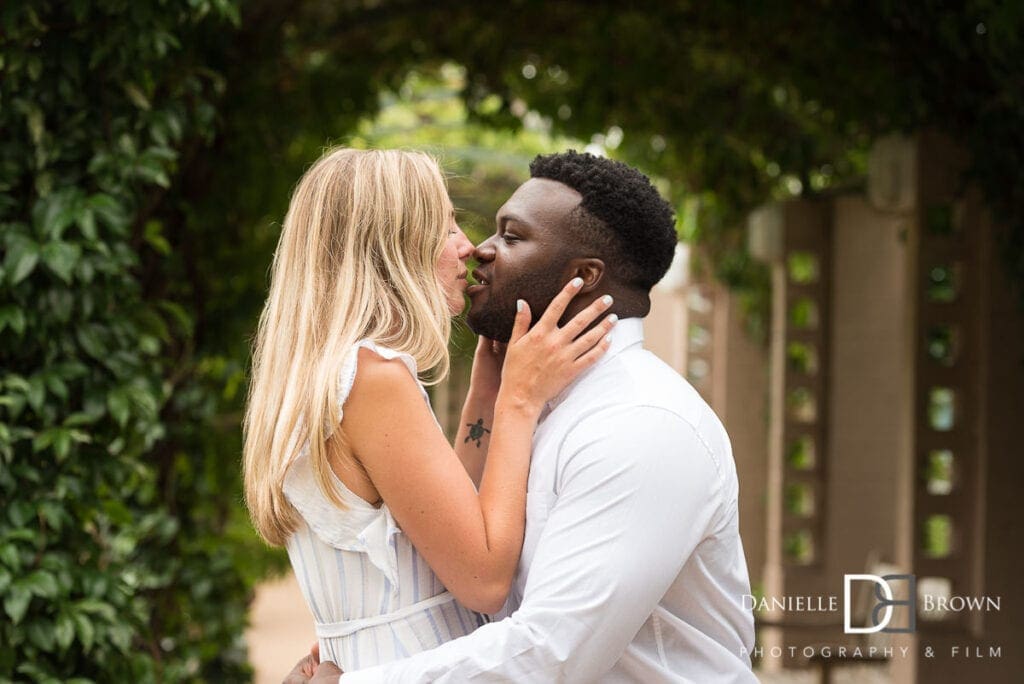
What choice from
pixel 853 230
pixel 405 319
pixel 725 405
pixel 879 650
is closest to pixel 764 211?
pixel 853 230

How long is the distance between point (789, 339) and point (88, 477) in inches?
201

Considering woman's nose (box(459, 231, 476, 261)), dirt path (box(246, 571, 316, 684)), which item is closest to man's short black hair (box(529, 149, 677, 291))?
woman's nose (box(459, 231, 476, 261))

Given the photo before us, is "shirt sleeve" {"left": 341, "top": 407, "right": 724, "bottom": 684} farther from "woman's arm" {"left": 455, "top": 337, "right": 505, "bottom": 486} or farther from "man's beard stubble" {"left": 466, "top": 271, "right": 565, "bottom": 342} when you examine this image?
"woman's arm" {"left": 455, "top": 337, "right": 505, "bottom": 486}

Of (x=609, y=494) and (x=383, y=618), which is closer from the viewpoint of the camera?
(x=609, y=494)

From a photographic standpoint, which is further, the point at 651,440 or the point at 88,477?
the point at 88,477

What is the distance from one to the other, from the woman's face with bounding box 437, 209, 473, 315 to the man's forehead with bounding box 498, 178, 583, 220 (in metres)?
0.16

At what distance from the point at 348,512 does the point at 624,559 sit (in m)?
0.48

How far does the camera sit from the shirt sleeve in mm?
1729

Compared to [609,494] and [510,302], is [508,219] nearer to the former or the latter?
[510,302]

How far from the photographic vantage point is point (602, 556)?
1.73 m

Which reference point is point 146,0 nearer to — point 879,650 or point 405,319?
point 405,319

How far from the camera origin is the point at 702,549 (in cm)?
188

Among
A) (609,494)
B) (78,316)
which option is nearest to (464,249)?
(609,494)

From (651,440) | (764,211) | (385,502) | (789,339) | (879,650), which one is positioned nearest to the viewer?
(651,440)
